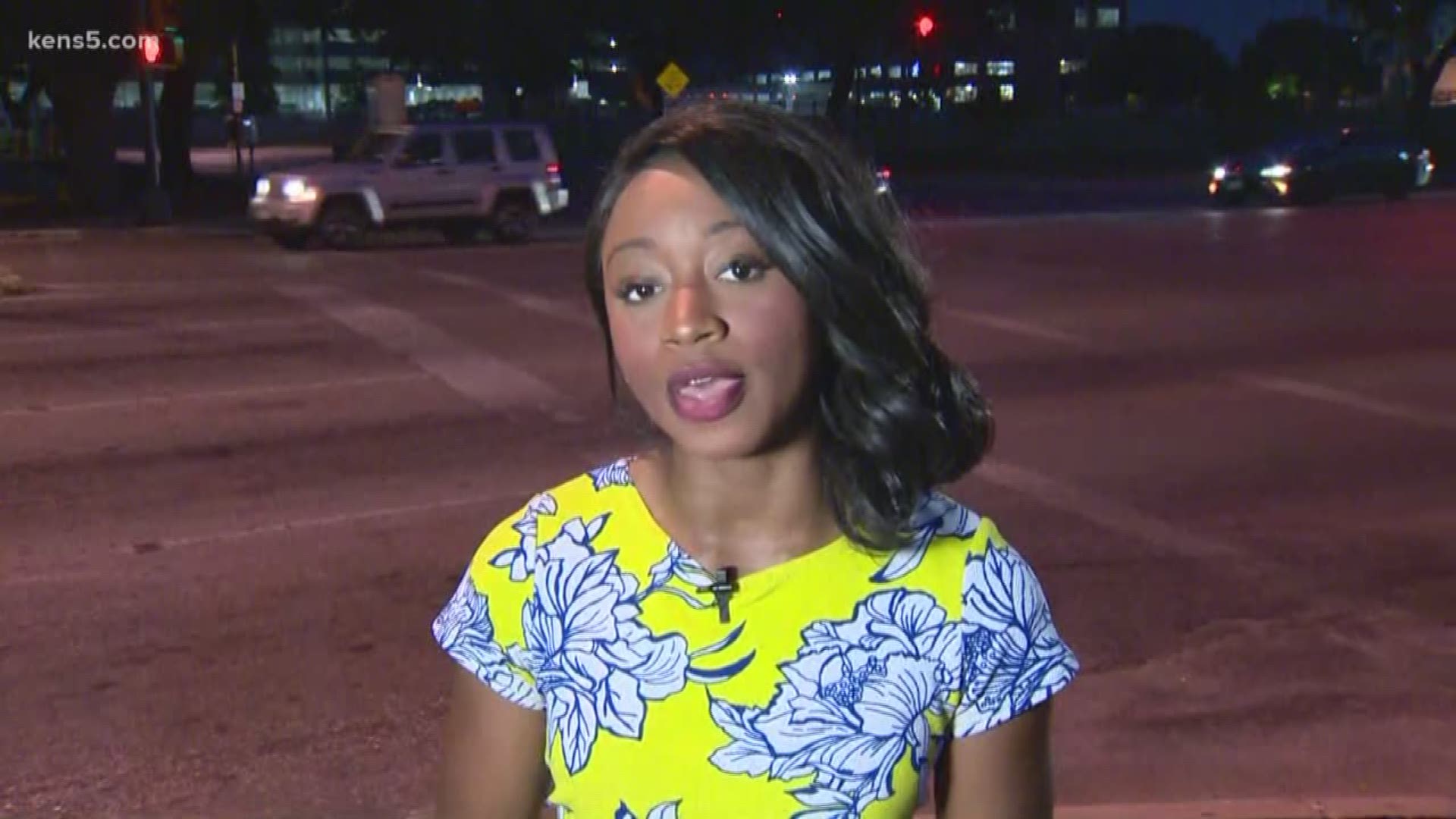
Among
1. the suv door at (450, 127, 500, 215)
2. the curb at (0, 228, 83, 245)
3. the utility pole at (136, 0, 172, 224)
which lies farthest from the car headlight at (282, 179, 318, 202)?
the utility pole at (136, 0, 172, 224)

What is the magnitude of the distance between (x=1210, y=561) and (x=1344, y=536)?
0.90 m

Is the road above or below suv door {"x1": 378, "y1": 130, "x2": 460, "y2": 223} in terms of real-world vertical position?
below

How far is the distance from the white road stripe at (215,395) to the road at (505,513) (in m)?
0.06

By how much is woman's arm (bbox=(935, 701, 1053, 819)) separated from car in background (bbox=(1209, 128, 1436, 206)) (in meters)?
33.4

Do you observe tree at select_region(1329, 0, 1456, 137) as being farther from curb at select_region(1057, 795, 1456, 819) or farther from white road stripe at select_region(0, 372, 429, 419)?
curb at select_region(1057, 795, 1456, 819)

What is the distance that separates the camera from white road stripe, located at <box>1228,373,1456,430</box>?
11391 millimetres

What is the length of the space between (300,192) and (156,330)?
8919 mm

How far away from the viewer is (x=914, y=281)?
1979mm

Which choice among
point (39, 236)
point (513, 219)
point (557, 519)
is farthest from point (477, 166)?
point (557, 519)

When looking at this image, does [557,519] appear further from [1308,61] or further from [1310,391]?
[1308,61]

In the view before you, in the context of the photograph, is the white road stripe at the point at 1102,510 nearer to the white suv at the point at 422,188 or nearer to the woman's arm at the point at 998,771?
the woman's arm at the point at 998,771

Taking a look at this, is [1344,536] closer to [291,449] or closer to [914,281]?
[291,449]

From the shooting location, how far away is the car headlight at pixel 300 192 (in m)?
24.9

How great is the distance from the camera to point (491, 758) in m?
2.02
